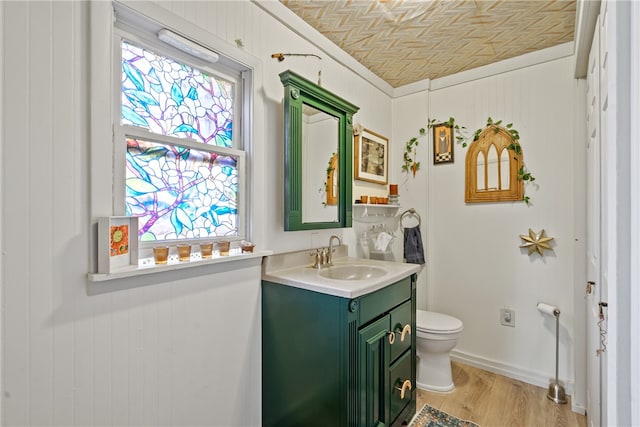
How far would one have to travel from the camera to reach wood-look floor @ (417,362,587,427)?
5.94 ft

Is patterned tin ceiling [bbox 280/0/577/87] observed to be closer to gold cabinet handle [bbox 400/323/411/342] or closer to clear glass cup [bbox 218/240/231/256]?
clear glass cup [bbox 218/240/231/256]

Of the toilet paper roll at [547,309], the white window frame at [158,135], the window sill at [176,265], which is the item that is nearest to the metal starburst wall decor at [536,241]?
the toilet paper roll at [547,309]

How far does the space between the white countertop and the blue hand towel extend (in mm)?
715

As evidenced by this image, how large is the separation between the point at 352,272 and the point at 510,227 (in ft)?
4.45

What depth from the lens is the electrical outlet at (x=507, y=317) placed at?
229 cm

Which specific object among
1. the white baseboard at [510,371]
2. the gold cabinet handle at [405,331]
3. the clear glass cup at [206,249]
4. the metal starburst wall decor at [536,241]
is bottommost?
the white baseboard at [510,371]

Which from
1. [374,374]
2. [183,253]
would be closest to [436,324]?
[374,374]

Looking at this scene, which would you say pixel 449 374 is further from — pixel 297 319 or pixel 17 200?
pixel 17 200

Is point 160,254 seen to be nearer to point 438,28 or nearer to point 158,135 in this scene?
point 158,135

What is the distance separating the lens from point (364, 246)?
2.39 m

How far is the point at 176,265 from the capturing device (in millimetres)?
1196

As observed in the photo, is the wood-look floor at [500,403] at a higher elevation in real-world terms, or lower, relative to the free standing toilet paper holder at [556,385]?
lower

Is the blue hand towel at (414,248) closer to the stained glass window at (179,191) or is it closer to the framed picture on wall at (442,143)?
the framed picture on wall at (442,143)

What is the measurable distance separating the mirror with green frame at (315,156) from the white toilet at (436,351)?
3.13ft
